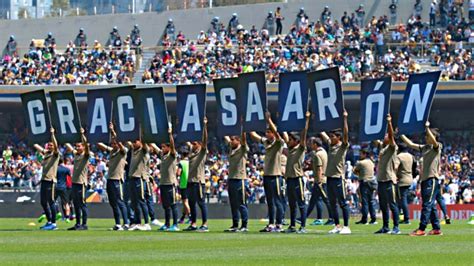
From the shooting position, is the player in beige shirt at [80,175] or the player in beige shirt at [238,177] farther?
the player in beige shirt at [80,175]

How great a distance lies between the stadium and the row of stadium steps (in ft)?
0.41

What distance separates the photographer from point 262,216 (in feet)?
121

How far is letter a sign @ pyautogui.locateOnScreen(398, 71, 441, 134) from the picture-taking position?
2239 centimetres

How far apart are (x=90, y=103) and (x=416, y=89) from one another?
23.5 feet

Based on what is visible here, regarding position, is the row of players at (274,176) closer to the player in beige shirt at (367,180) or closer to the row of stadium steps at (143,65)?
the player in beige shirt at (367,180)

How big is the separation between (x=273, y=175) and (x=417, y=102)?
10.6 ft

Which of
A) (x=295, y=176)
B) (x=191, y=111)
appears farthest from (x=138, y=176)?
(x=295, y=176)

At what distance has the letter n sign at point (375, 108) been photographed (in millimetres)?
22719

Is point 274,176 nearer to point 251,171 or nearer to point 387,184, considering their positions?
point 387,184

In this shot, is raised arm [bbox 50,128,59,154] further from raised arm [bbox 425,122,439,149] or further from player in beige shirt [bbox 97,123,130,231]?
raised arm [bbox 425,122,439,149]

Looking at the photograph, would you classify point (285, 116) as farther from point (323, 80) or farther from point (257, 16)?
point (257, 16)

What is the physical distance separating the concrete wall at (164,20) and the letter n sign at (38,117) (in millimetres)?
30796

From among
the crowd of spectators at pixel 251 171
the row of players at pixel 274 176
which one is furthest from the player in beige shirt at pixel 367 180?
the crowd of spectators at pixel 251 171

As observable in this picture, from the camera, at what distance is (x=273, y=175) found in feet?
79.9
